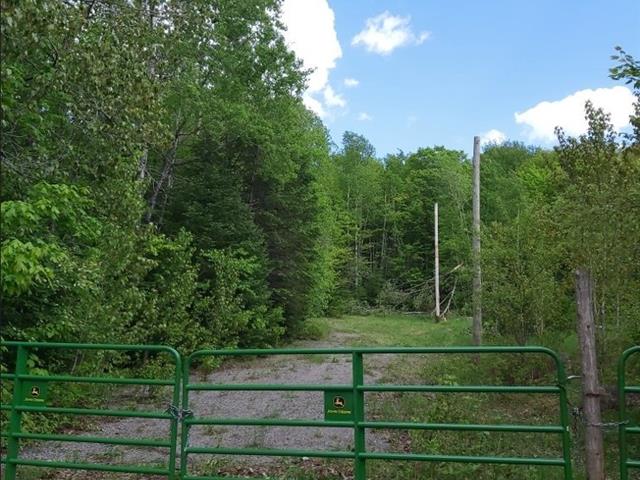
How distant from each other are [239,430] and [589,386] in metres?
6.10

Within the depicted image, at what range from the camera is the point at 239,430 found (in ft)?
28.9

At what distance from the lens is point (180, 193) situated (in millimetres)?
18094

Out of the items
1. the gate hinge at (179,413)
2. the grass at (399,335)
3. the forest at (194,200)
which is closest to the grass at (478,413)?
the forest at (194,200)

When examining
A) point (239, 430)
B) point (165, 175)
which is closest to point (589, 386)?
point (239, 430)

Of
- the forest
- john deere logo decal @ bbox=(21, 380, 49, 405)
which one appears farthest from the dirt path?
john deere logo decal @ bbox=(21, 380, 49, 405)

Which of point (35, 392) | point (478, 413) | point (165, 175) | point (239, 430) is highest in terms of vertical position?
point (165, 175)

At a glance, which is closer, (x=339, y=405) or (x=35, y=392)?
(x=339, y=405)

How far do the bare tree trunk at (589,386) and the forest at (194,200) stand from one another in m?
3.24

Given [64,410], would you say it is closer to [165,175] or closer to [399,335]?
[165,175]

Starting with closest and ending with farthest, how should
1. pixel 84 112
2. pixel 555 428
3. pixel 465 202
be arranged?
pixel 555 428
pixel 84 112
pixel 465 202

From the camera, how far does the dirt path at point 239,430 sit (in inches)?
272

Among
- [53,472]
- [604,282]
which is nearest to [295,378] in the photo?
[604,282]

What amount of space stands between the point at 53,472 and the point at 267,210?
15479mm

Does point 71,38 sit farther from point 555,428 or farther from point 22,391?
point 555,428
